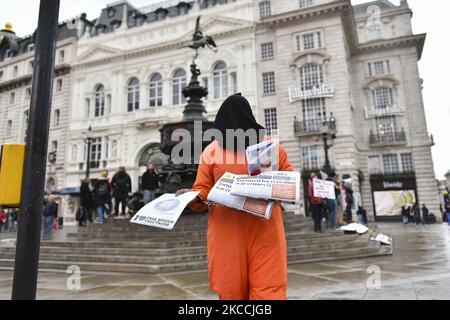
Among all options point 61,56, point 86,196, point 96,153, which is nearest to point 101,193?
point 86,196

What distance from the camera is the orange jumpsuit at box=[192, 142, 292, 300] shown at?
7.32 ft

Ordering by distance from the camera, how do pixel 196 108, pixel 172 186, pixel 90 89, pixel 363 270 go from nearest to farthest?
pixel 363 270 → pixel 172 186 → pixel 196 108 → pixel 90 89

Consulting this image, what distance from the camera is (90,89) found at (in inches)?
1316

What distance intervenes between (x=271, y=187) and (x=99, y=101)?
34211 mm

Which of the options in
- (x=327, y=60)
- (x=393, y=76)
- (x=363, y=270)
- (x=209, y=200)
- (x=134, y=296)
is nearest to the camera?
(x=209, y=200)

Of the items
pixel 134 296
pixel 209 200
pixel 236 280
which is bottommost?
pixel 134 296

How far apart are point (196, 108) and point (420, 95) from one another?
2401cm

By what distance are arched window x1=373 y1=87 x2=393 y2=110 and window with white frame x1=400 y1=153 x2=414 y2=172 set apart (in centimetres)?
450

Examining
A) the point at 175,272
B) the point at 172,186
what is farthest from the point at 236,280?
the point at 172,186

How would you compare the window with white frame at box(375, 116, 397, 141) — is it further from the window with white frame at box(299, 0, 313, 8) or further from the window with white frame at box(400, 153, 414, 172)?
the window with white frame at box(299, 0, 313, 8)

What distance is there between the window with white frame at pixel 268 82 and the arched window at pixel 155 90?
9.89 meters

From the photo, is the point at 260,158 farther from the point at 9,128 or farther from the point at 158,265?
the point at 9,128

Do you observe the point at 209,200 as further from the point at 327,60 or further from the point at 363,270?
the point at 327,60

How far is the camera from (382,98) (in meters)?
29.4
